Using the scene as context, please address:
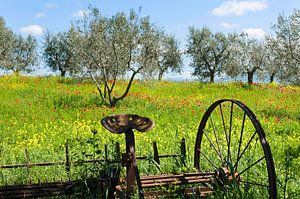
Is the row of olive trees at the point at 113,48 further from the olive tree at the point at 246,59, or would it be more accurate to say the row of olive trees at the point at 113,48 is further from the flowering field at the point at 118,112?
the olive tree at the point at 246,59

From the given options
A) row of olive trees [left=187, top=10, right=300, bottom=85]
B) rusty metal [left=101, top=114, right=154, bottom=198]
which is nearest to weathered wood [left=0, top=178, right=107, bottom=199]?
rusty metal [left=101, top=114, right=154, bottom=198]

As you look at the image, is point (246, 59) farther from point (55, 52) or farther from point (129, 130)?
point (129, 130)

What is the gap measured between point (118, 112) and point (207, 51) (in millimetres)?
30623

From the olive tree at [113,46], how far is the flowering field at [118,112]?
1.41m

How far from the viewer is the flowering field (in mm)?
9090

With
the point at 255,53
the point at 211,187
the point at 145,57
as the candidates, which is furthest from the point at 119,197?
the point at 255,53

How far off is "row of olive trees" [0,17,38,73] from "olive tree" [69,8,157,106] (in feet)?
86.1

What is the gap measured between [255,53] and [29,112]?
32.8 meters

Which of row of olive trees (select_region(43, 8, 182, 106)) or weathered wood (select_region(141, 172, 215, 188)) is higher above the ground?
row of olive trees (select_region(43, 8, 182, 106))

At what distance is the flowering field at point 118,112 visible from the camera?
9090 millimetres

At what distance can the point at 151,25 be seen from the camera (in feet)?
73.4

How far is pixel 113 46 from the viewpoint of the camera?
68.7 ft

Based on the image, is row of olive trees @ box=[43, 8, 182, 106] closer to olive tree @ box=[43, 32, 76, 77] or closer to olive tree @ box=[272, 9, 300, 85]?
olive tree @ box=[272, 9, 300, 85]

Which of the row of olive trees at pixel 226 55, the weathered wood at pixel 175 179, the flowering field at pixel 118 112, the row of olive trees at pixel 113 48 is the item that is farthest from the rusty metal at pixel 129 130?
the row of olive trees at pixel 226 55
